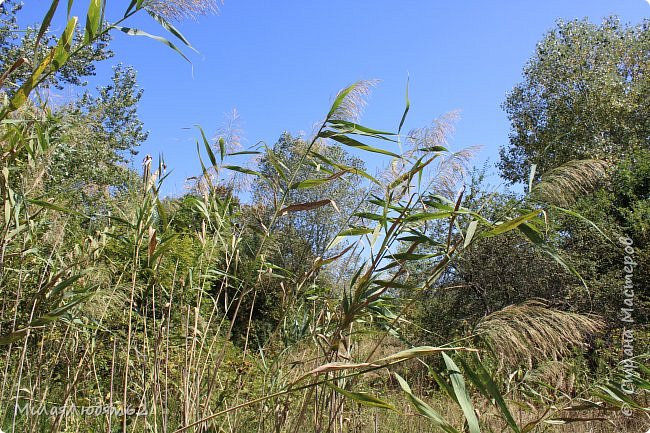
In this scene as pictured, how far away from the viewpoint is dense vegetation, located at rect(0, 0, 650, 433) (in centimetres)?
172

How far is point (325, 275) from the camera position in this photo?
3.55 meters

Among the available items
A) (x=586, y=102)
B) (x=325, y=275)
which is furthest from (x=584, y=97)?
(x=325, y=275)

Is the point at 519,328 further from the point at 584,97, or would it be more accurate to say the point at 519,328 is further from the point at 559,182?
the point at 584,97

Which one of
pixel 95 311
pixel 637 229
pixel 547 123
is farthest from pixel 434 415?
pixel 547 123

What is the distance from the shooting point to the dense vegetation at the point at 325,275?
172 cm

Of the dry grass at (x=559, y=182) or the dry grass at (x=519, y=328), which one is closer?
the dry grass at (x=519, y=328)

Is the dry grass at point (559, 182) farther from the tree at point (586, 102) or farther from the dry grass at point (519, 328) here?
the tree at point (586, 102)

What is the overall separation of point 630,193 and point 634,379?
781 cm

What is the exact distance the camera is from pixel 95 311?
2.27m

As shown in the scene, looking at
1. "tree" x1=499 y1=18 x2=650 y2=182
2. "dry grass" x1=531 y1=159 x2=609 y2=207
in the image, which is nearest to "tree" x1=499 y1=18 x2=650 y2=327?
"tree" x1=499 y1=18 x2=650 y2=182

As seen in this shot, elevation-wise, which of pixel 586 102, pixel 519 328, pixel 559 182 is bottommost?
pixel 519 328

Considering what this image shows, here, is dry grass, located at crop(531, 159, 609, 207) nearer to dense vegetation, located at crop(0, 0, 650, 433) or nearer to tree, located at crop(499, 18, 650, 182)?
dense vegetation, located at crop(0, 0, 650, 433)

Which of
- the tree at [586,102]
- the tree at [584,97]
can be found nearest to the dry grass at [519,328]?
the tree at [586,102]

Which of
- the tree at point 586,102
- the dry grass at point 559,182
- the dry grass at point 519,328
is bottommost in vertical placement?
the dry grass at point 519,328
